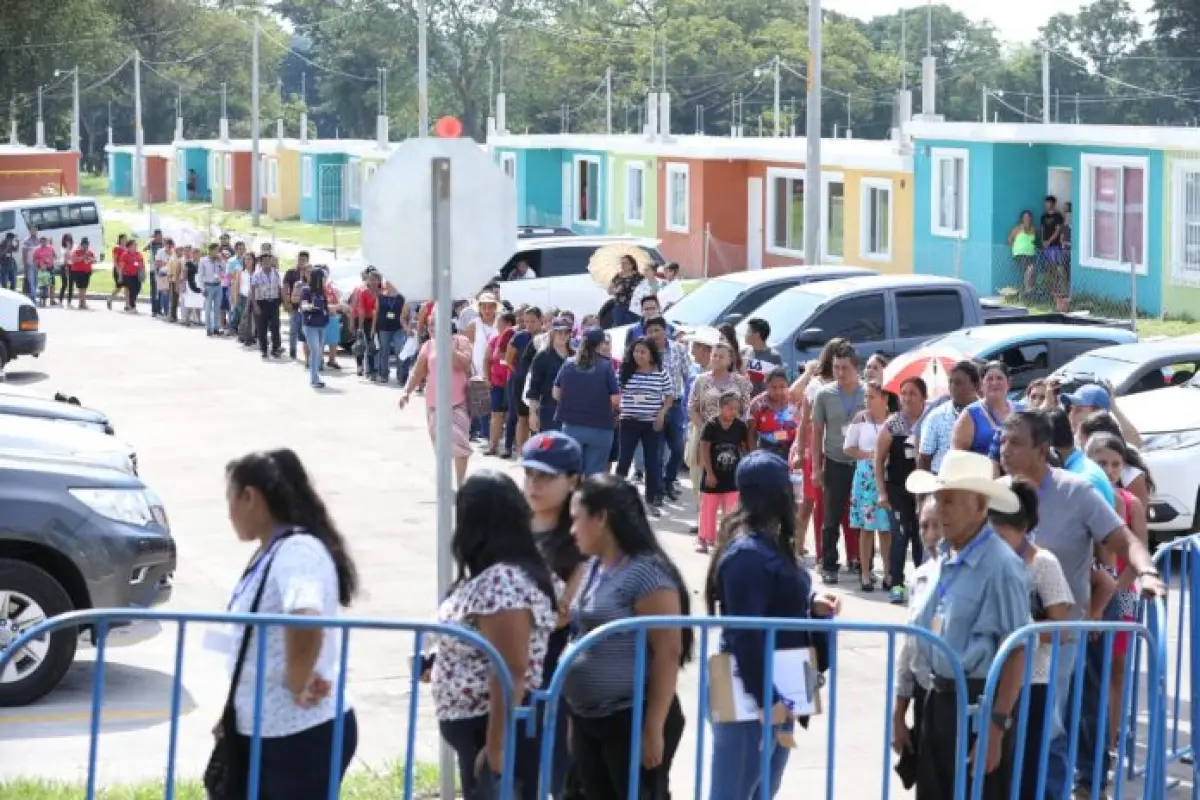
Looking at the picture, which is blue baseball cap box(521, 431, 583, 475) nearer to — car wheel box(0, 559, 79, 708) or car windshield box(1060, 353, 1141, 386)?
car wheel box(0, 559, 79, 708)

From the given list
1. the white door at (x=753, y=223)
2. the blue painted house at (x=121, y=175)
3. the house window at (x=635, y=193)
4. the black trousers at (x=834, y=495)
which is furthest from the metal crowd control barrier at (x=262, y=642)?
the blue painted house at (x=121, y=175)

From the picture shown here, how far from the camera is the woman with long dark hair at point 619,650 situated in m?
7.20

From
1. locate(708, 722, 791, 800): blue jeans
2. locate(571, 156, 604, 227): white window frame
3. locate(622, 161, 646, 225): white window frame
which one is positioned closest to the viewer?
locate(708, 722, 791, 800): blue jeans

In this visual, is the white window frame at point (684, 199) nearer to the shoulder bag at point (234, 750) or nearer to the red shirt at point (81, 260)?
the red shirt at point (81, 260)

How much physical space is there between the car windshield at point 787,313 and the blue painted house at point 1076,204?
765cm

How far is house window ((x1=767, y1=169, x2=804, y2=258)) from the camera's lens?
43062 mm

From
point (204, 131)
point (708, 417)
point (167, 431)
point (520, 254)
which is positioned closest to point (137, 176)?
point (204, 131)

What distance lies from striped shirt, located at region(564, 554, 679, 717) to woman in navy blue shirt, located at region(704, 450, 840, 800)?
32cm

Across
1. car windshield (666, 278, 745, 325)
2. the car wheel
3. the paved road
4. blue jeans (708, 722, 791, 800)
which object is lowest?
the paved road

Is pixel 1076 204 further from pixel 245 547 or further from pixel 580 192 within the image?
pixel 580 192

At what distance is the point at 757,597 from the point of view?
7629 mm

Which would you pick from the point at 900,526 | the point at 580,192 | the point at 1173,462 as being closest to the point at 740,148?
the point at 580,192

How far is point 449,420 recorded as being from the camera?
9320mm

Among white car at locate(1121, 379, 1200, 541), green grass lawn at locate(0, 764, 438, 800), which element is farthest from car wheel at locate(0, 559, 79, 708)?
white car at locate(1121, 379, 1200, 541)
